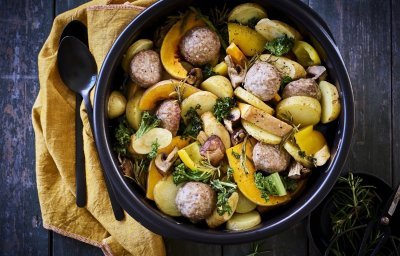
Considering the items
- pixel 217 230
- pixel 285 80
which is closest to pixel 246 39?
pixel 285 80

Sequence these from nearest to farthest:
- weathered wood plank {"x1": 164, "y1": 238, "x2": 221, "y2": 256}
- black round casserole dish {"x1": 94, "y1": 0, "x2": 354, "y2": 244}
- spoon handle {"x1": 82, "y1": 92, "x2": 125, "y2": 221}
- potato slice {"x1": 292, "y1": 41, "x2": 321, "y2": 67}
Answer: black round casserole dish {"x1": 94, "y1": 0, "x2": 354, "y2": 244}, potato slice {"x1": 292, "y1": 41, "x2": 321, "y2": 67}, spoon handle {"x1": 82, "y1": 92, "x2": 125, "y2": 221}, weathered wood plank {"x1": 164, "y1": 238, "x2": 221, "y2": 256}

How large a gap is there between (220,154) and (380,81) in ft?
2.78

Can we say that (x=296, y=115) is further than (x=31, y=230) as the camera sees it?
No

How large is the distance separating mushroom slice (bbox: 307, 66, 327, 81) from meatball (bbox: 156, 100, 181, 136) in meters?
0.47

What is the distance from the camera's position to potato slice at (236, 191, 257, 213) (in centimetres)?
181

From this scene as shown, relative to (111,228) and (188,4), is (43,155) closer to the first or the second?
(111,228)

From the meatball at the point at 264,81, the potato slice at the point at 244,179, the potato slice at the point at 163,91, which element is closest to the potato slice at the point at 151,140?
the potato slice at the point at 163,91

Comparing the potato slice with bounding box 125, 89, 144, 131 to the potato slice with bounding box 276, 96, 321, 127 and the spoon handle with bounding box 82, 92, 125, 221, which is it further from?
the potato slice with bounding box 276, 96, 321, 127

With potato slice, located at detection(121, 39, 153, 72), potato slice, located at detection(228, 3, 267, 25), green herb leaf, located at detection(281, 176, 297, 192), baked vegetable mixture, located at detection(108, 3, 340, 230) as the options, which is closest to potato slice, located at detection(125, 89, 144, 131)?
baked vegetable mixture, located at detection(108, 3, 340, 230)

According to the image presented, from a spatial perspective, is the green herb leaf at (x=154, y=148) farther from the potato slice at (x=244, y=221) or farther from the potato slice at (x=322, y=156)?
the potato slice at (x=322, y=156)

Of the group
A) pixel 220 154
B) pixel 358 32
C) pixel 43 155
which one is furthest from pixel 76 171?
pixel 358 32

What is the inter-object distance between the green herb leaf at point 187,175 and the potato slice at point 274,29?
1.72 feet

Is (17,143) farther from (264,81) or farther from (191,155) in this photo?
(264,81)

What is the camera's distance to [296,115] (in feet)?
5.82
